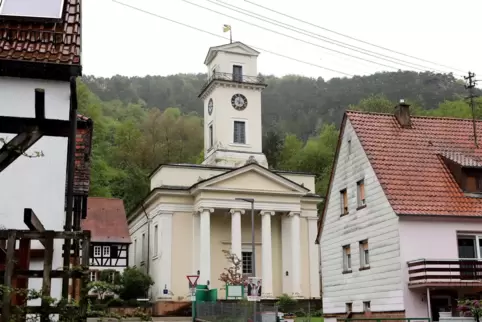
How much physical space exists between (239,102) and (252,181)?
9257 mm

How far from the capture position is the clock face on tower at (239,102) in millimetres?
57188

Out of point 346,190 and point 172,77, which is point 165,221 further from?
point 172,77

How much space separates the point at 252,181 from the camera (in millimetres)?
50938

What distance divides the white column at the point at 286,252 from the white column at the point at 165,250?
365 inches

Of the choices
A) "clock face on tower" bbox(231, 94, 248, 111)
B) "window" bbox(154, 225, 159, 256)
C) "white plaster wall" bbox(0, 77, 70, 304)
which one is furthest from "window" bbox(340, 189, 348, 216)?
"clock face on tower" bbox(231, 94, 248, 111)

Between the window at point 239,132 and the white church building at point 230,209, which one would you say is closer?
the white church building at point 230,209

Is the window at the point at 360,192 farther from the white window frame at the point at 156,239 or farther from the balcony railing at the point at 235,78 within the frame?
the balcony railing at the point at 235,78

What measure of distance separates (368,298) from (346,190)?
5.37m

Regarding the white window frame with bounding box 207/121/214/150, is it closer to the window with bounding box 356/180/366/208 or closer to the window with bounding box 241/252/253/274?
the window with bounding box 241/252/253/274

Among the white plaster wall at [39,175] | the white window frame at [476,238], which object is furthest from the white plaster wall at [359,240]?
the white plaster wall at [39,175]

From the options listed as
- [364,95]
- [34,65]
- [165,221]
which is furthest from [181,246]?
[364,95]

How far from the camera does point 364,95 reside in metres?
139

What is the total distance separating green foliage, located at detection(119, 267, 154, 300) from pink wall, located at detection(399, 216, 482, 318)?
2946 cm

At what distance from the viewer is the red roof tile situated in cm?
2606
